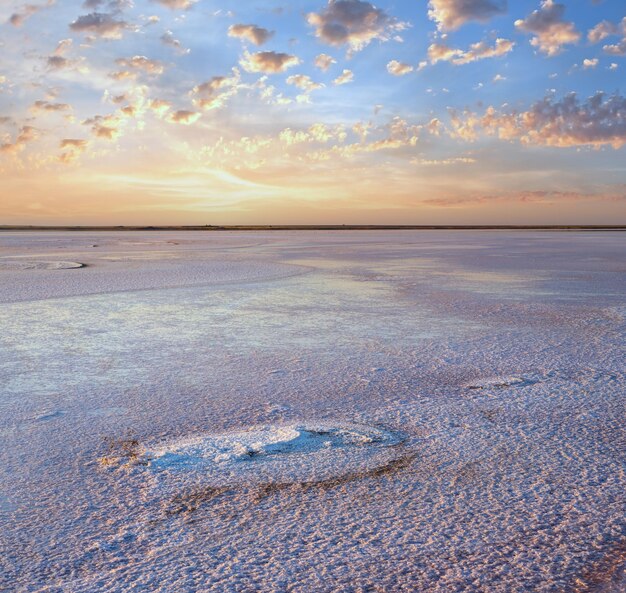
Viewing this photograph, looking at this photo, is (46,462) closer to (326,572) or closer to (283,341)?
(326,572)

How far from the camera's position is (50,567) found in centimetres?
209

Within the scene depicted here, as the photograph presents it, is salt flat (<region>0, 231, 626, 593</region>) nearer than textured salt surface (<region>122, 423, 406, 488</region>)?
Yes

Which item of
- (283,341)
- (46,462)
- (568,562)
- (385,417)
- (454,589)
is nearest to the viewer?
(454,589)

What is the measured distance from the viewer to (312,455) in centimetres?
310

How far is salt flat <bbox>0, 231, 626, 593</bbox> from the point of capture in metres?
2.12

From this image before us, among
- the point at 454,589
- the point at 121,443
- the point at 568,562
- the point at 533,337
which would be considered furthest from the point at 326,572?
the point at 533,337

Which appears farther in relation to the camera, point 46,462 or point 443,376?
point 443,376

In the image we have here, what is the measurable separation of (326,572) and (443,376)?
2.82 meters

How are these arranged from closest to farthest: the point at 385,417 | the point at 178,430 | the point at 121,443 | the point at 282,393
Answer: the point at 121,443 < the point at 178,430 < the point at 385,417 < the point at 282,393

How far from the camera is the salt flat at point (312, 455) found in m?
2.12

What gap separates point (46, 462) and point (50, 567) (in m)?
0.99

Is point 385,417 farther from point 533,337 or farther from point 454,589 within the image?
point 533,337

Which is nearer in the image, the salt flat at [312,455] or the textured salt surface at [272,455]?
the salt flat at [312,455]

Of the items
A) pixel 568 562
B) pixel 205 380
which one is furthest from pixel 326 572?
pixel 205 380
